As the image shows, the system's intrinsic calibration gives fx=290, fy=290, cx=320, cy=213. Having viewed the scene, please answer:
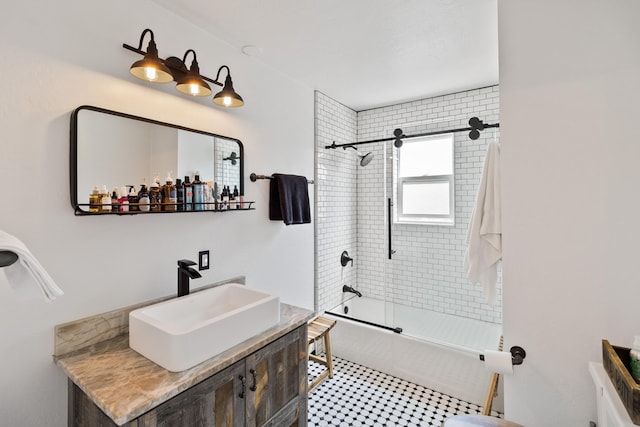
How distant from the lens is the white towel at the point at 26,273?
2.81 ft

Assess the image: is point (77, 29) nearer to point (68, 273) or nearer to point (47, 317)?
point (68, 273)

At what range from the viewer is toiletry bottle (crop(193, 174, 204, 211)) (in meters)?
1.79

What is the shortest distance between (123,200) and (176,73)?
0.78 m

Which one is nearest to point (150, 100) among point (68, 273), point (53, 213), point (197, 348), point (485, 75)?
point (53, 213)

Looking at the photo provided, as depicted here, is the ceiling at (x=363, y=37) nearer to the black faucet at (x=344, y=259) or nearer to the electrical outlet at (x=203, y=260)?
the electrical outlet at (x=203, y=260)

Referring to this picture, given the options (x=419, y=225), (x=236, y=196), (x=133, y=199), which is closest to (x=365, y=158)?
(x=419, y=225)

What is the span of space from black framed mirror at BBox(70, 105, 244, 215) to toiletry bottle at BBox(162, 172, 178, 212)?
37mm

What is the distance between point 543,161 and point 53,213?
2.38m

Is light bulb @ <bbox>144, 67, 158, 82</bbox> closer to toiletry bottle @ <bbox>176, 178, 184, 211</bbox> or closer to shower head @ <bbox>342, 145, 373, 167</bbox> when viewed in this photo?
toiletry bottle @ <bbox>176, 178, 184, 211</bbox>

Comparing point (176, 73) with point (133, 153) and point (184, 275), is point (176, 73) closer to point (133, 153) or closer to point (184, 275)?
point (133, 153)

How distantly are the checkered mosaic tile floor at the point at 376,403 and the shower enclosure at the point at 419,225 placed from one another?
0.46 meters

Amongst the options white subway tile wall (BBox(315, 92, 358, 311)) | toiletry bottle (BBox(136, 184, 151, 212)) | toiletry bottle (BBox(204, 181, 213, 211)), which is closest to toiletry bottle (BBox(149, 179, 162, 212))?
toiletry bottle (BBox(136, 184, 151, 212))

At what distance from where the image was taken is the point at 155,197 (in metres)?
1.60

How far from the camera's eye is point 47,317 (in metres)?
1.31
